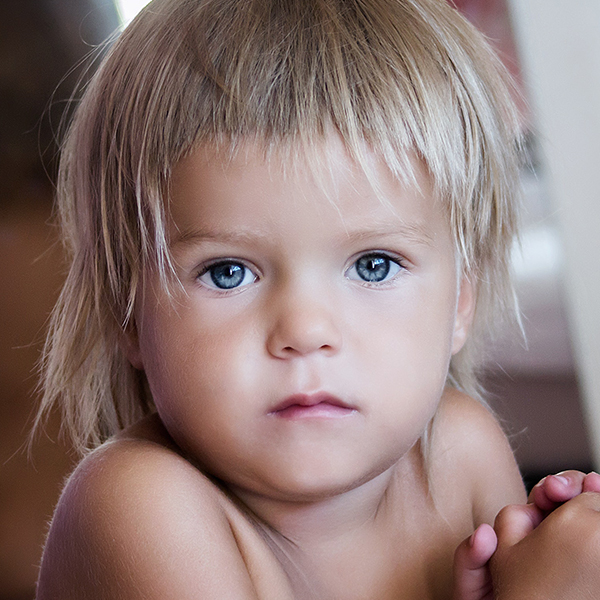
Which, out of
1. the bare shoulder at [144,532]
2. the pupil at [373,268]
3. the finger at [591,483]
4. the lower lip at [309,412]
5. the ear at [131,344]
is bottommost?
the finger at [591,483]

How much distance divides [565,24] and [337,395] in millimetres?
1012

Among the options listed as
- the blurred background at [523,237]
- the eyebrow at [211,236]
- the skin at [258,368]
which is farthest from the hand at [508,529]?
the blurred background at [523,237]

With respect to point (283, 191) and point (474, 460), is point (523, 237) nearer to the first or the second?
point (474, 460)

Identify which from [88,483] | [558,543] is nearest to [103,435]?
[88,483]

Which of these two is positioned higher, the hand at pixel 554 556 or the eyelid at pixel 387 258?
the eyelid at pixel 387 258

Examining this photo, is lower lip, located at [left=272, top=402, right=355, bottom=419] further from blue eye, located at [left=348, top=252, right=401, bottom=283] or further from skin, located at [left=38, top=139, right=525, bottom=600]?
blue eye, located at [left=348, top=252, right=401, bottom=283]

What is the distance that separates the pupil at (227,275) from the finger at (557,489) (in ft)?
1.01

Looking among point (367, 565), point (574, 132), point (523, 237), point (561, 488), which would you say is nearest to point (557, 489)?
point (561, 488)

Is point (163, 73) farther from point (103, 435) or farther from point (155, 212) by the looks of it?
point (103, 435)

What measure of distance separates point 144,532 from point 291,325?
19 cm

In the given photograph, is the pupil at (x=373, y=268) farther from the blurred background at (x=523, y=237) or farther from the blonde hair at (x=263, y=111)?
the blurred background at (x=523, y=237)

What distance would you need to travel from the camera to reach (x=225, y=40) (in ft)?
2.27

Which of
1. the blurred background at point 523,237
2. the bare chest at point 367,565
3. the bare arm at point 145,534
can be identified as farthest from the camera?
the blurred background at point 523,237

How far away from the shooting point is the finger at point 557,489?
2.29ft
